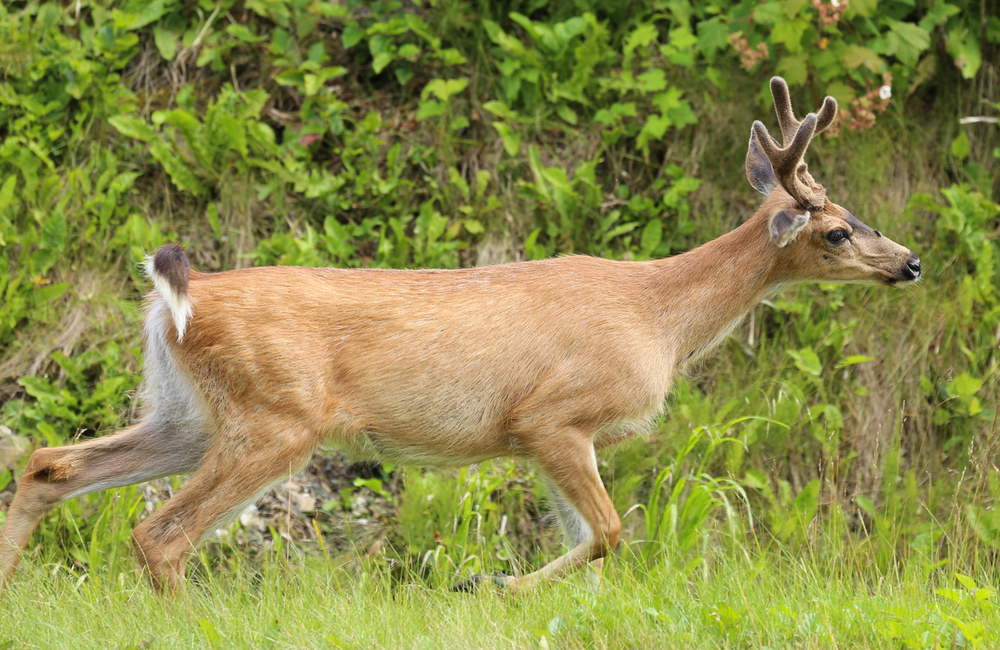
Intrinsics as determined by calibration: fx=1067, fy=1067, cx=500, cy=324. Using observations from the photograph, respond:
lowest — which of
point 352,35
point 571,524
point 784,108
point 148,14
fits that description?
point 571,524

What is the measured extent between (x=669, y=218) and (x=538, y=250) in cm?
100

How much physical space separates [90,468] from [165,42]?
3.66 meters

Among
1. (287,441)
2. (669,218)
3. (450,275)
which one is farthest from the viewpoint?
(669,218)

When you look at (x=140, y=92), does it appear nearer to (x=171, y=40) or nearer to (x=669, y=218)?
(x=171, y=40)

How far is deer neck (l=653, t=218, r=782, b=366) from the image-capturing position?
5109mm

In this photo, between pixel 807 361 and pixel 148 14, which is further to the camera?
pixel 148 14

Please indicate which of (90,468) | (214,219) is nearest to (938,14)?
(214,219)

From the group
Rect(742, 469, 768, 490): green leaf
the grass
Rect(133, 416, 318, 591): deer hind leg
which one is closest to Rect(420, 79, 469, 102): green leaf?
Rect(742, 469, 768, 490): green leaf

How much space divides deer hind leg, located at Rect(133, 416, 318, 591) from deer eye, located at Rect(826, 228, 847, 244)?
263cm

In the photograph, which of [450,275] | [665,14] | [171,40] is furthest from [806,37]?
[171,40]

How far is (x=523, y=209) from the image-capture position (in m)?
7.28

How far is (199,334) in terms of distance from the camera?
4621mm

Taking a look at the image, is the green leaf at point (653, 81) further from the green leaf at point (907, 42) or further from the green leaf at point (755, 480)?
the green leaf at point (755, 480)

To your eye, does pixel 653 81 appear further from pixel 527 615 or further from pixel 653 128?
pixel 527 615
